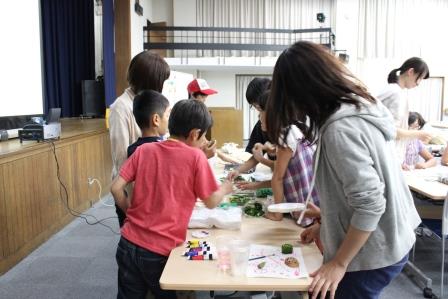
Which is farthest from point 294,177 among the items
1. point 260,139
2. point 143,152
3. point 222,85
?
point 222,85

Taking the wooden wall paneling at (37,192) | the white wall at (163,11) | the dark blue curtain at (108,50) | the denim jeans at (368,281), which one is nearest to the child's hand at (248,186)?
the denim jeans at (368,281)

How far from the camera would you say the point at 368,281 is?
102 cm

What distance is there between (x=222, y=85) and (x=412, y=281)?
288 inches

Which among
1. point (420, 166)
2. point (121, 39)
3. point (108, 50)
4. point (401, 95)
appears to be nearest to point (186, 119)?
point (401, 95)

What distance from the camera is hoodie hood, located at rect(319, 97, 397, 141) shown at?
3.01ft

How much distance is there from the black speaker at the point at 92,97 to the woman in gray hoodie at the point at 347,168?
5.69 m

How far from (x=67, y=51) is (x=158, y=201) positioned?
556 centimetres

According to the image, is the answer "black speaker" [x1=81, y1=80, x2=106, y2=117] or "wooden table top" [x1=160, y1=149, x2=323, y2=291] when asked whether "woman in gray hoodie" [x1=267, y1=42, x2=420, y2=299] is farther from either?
"black speaker" [x1=81, y1=80, x2=106, y2=117]

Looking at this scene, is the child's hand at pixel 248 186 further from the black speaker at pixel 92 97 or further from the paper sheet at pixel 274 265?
the black speaker at pixel 92 97

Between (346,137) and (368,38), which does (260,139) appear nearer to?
(346,137)

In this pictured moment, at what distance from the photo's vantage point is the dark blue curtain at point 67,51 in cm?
561

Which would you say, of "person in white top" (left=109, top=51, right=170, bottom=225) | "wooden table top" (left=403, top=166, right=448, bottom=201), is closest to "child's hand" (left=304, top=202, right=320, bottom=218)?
"person in white top" (left=109, top=51, right=170, bottom=225)

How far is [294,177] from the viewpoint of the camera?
1.61 metres

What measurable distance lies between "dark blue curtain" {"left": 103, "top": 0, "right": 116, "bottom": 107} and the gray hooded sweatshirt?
4.80 m
